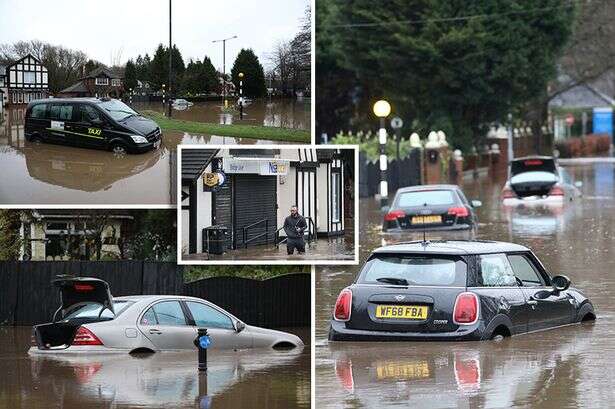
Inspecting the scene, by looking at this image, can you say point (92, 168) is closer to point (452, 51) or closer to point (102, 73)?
point (102, 73)

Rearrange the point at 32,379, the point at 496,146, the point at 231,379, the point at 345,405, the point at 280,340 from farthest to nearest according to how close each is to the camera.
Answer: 1. the point at 496,146
2. the point at 280,340
3. the point at 32,379
4. the point at 231,379
5. the point at 345,405

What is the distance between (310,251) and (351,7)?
147 ft

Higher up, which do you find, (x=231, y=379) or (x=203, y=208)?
(x=203, y=208)

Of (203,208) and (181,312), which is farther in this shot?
(181,312)

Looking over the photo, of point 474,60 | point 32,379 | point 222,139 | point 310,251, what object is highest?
point 474,60

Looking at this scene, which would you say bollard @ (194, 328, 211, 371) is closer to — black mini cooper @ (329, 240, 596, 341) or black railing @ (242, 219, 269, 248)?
black mini cooper @ (329, 240, 596, 341)

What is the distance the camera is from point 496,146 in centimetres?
6353

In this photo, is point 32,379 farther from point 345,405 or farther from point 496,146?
point 496,146

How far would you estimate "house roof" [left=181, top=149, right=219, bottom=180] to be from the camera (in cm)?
1004

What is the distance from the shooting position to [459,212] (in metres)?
28.3

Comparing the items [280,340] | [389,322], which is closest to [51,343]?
[280,340]

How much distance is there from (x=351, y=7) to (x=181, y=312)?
40646 mm

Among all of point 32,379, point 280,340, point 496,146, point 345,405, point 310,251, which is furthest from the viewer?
point 496,146

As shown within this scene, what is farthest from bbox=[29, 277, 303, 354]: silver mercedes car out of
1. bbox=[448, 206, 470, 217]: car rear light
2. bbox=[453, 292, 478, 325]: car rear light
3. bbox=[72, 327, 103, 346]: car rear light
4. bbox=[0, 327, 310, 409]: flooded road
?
bbox=[448, 206, 470, 217]: car rear light
